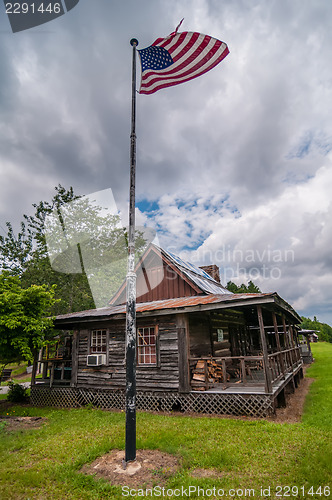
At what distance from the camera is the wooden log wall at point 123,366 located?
1190cm

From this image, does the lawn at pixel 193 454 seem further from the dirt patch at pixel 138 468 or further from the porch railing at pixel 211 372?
the porch railing at pixel 211 372

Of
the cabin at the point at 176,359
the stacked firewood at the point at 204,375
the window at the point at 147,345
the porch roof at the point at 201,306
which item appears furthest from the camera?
the window at the point at 147,345

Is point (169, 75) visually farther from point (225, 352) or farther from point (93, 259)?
point (93, 259)

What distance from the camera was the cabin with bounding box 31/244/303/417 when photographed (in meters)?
10.4

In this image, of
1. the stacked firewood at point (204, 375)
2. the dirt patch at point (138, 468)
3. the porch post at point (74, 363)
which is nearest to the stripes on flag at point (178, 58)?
the dirt patch at point (138, 468)

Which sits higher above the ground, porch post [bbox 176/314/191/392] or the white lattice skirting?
porch post [bbox 176/314/191/392]

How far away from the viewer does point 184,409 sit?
1102cm

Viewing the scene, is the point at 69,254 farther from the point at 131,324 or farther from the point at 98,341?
the point at 131,324

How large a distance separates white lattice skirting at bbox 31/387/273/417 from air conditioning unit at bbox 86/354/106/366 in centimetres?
131

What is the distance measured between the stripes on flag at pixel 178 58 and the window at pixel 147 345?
9.38 metres

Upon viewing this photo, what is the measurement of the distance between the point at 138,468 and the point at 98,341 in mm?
9097

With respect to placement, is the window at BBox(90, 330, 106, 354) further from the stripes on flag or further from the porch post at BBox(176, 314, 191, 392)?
the stripes on flag

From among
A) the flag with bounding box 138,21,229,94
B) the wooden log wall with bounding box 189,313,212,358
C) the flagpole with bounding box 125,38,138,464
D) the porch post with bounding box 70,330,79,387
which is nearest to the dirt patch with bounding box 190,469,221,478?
the flagpole with bounding box 125,38,138,464

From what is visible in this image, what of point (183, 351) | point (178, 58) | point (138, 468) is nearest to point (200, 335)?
point (183, 351)
